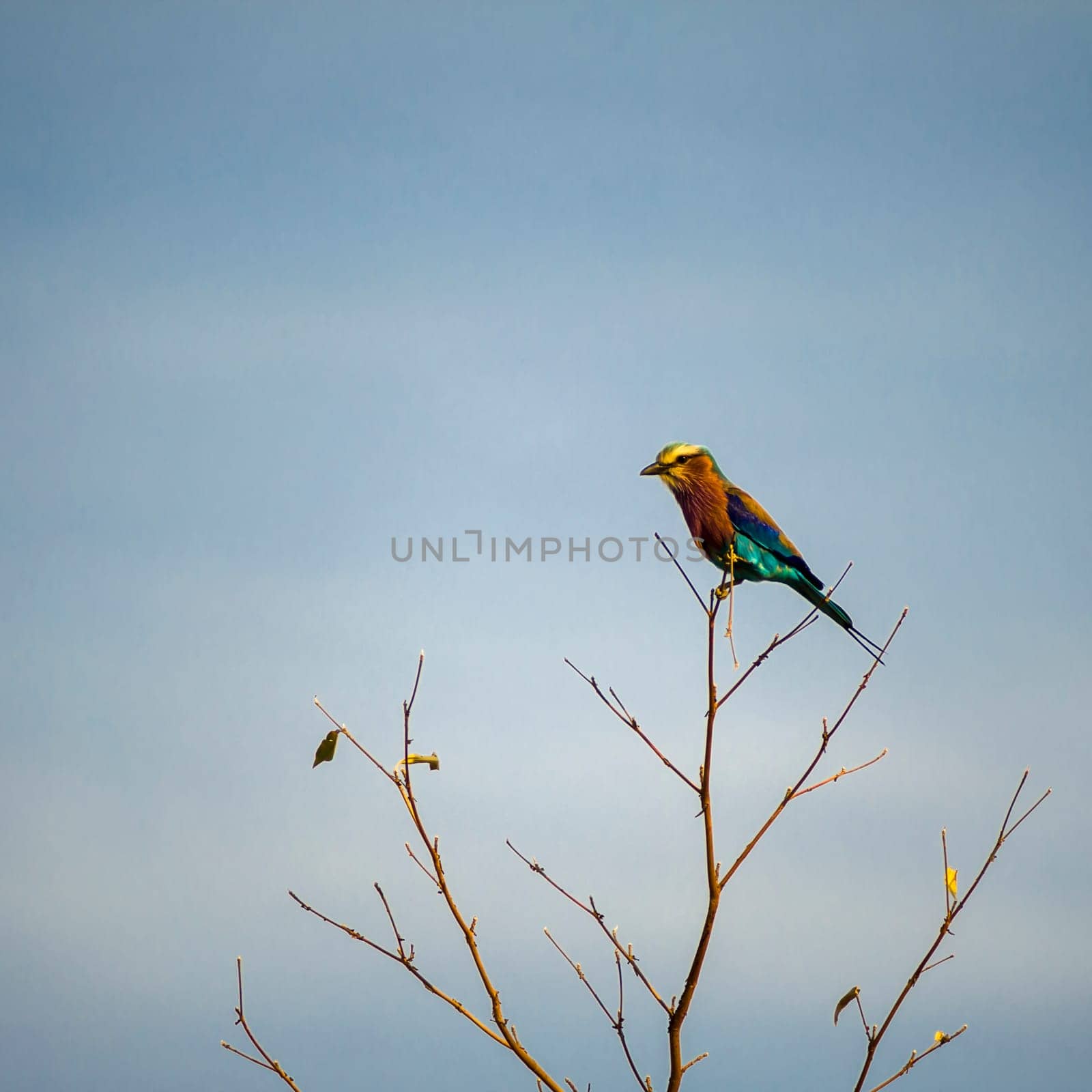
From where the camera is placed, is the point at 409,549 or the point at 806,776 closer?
the point at 806,776

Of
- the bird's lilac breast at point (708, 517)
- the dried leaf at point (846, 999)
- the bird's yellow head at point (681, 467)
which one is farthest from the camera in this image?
the bird's yellow head at point (681, 467)

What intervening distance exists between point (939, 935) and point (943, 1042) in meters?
0.34

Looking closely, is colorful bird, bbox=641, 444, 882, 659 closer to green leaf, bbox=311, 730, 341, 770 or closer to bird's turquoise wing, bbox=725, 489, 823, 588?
bird's turquoise wing, bbox=725, 489, 823, 588

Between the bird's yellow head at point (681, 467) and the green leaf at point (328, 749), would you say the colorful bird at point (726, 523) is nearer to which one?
the bird's yellow head at point (681, 467)

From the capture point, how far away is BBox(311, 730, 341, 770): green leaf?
350 centimetres

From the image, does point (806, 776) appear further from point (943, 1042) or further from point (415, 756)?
point (415, 756)

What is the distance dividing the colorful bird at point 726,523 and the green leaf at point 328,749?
3.60 meters

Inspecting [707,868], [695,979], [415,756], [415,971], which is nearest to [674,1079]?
[695,979]

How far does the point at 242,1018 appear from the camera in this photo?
335 centimetres

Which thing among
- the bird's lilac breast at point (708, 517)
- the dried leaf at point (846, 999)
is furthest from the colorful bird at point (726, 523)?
the dried leaf at point (846, 999)

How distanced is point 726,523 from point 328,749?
12.6 feet

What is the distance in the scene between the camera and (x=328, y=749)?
351 centimetres

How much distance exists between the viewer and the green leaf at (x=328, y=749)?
138 inches

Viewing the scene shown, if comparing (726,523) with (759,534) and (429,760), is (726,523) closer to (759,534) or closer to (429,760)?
(759,534)
